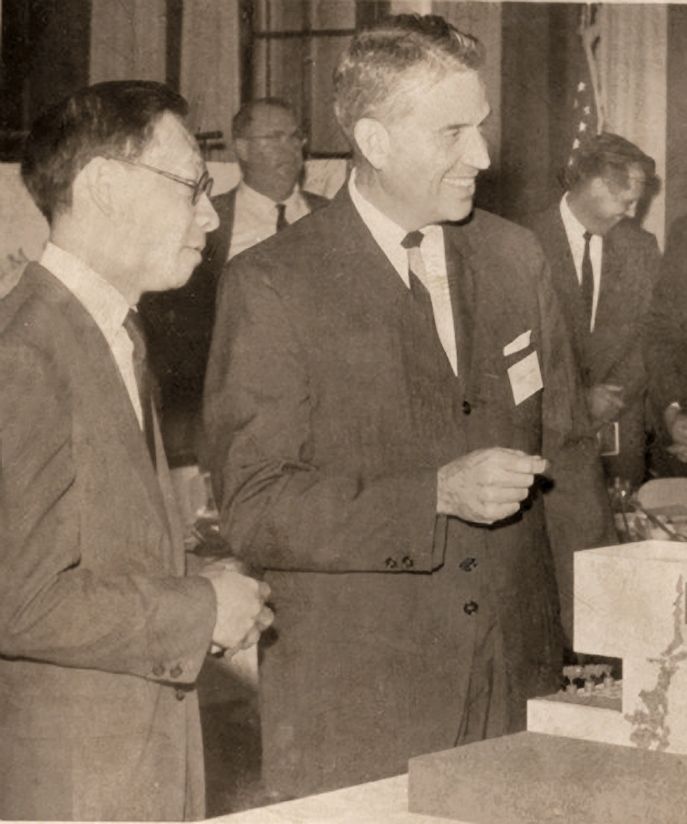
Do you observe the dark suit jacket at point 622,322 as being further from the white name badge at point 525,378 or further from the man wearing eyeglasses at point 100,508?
the man wearing eyeglasses at point 100,508

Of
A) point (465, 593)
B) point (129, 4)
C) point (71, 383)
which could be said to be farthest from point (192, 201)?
point (465, 593)

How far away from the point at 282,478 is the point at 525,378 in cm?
50

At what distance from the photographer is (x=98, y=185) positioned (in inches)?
84.1

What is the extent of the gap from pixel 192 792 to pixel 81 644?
435mm

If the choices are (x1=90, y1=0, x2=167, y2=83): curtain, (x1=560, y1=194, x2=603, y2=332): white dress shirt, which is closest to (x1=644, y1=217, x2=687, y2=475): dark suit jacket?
(x1=560, y1=194, x2=603, y2=332): white dress shirt

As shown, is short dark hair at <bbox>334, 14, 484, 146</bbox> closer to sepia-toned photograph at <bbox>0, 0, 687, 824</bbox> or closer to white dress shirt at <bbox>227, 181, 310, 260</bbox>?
sepia-toned photograph at <bbox>0, 0, 687, 824</bbox>

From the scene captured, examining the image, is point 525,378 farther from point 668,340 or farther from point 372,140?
point 668,340

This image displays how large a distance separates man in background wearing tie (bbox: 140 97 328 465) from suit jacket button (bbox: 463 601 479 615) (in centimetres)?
52

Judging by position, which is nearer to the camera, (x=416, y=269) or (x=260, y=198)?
(x=416, y=269)

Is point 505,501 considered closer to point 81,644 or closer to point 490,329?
point 490,329

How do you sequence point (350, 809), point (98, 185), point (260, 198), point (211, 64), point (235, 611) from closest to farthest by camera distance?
point (350, 809) → point (235, 611) → point (98, 185) → point (211, 64) → point (260, 198)

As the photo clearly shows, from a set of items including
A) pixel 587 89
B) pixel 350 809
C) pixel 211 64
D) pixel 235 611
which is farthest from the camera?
pixel 587 89

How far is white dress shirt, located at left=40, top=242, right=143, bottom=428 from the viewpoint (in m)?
2.06

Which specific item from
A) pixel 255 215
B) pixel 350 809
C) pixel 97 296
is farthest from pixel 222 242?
pixel 350 809
